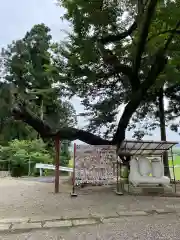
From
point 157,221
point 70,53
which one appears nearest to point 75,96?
point 70,53

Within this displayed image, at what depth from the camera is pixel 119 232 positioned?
11.2ft

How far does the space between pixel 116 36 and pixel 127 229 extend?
588 cm

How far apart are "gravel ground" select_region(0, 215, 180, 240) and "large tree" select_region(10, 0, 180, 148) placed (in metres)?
3.50

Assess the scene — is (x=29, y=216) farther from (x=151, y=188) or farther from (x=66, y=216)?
(x=151, y=188)

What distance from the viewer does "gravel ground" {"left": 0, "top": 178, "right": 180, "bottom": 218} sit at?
4.54 metres

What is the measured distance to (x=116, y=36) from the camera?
24.9 feet

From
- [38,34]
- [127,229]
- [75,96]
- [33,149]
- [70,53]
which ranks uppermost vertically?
[38,34]

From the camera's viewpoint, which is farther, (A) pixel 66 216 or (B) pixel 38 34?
(B) pixel 38 34

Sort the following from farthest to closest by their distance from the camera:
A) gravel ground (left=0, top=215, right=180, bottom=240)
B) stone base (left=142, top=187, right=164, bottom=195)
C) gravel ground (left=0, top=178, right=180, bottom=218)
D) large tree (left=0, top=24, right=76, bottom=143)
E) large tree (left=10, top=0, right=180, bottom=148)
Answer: large tree (left=10, top=0, right=180, bottom=148) → stone base (left=142, top=187, right=164, bottom=195) → large tree (left=0, top=24, right=76, bottom=143) → gravel ground (left=0, top=178, right=180, bottom=218) → gravel ground (left=0, top=215, right=180, bottom=240)

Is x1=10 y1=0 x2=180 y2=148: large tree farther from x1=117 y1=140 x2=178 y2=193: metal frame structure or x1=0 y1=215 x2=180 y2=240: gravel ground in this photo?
x1=0 y1=215 x2=180 y2=240: gravel ground

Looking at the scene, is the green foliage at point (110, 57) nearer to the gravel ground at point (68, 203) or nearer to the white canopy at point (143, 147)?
the white canopy at point (143, 147)

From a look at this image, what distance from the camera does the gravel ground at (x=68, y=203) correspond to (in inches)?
179

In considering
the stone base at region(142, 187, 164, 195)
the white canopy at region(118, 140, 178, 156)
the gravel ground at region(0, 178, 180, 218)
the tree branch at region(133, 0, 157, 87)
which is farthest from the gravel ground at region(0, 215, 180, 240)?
the tree branch at region(133, 0, 157, 87)

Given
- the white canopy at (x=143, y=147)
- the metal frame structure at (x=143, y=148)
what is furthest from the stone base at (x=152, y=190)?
the white canopy at (x=143, y=147)
